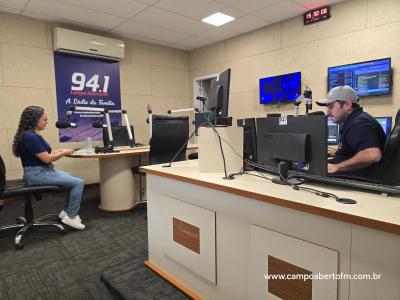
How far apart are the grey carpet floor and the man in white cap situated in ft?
4.92

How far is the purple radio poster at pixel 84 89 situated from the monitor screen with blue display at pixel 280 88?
107 inches

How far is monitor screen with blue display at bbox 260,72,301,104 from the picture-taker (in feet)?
13.8

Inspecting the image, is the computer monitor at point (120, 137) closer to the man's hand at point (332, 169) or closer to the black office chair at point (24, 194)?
the black office chair at point (24, 194)

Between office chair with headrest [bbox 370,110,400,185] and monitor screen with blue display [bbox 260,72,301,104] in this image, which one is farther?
monitor screen with blue display [bbox 260,72,301,104]

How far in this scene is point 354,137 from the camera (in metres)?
1.96

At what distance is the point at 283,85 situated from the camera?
436 centimetres

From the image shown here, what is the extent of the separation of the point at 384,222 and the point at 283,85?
380cm

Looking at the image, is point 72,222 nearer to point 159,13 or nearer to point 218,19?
point 159,13

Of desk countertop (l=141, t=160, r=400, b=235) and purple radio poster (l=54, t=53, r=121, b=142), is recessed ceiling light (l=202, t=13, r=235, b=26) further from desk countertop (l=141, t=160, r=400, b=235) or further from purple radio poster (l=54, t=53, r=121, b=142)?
A: desk countertop (l=141, t=160, r=400, b=235)

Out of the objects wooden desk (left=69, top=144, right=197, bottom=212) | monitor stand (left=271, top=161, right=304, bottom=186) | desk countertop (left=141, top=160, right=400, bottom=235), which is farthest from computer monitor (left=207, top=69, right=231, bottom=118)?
wooden desk (left=69, top=144, right=197, bottom=212)

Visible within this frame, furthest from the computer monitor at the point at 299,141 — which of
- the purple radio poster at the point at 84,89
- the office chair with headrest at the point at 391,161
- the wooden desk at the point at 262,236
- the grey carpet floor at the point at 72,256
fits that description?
the purple radio poster at the point at 84,89

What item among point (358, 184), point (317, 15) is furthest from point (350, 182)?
point (317, 15)

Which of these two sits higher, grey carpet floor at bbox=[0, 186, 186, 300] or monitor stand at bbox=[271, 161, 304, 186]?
monitor stand at bbox=[271, 161, 304, 186]

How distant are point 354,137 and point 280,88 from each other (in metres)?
2.61
